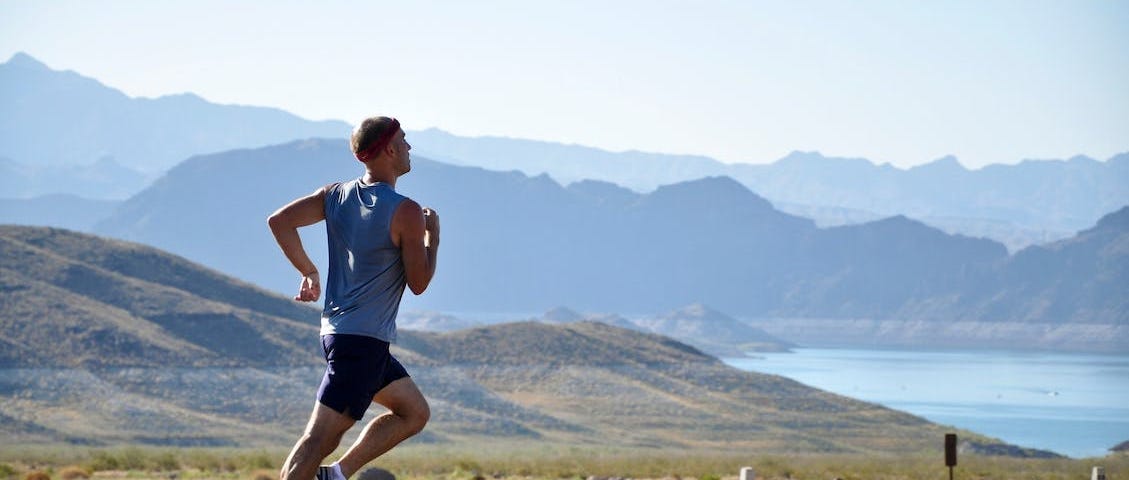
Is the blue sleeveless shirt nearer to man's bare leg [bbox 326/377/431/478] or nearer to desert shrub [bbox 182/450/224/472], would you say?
man's bare leg [bbox 326/377/431/478]

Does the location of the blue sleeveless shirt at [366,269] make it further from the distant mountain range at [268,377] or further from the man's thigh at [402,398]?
the distant mountain range at [268,377]

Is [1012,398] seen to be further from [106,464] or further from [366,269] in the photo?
[366,269]

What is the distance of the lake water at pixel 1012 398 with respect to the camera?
107m

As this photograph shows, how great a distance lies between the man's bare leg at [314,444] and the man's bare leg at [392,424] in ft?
0.82

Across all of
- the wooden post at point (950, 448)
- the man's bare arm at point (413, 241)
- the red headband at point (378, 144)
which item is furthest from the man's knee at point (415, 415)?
the wooden post at point (950, 448)

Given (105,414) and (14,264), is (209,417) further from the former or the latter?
(14,264)

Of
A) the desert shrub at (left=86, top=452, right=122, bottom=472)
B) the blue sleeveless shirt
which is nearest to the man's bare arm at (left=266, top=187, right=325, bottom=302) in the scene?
the blue sleeveless shirt

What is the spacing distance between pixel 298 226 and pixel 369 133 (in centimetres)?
42

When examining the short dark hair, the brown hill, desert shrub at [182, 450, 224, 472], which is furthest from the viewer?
the brown hill

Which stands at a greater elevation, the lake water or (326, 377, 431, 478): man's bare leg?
the lake water

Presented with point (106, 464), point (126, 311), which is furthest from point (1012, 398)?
point (106, 464)

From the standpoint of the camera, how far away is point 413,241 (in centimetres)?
573

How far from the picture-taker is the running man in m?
5.74

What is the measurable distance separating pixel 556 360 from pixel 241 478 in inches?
2995
